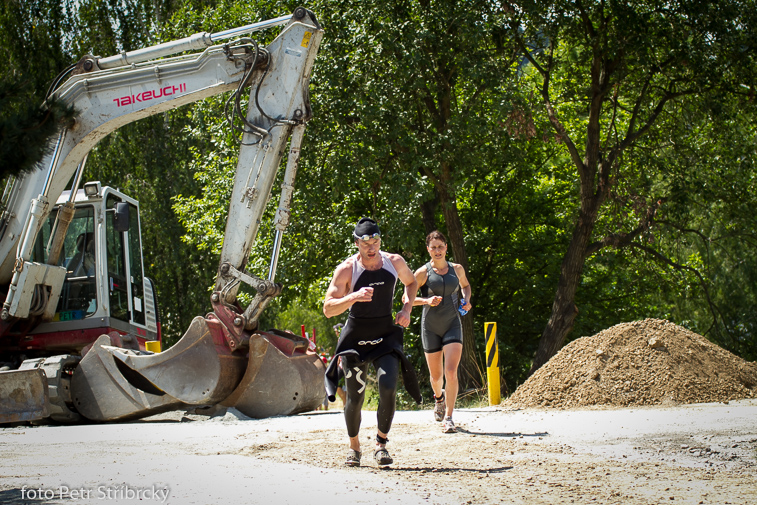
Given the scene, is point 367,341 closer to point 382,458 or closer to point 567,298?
point 382,458

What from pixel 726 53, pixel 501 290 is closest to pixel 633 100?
pixel 726 53

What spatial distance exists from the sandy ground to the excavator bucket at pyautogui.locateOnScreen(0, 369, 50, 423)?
431mm

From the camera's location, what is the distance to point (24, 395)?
9.95 meters

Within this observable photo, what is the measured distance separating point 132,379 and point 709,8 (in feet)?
43.0

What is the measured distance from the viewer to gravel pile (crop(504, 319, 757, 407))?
10008 millimetres

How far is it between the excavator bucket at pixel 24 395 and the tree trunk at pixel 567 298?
10475mm

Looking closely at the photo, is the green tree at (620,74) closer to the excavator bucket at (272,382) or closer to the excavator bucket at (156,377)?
the excavator bucket at (272,382)

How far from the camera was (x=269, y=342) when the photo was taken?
10.5 meters

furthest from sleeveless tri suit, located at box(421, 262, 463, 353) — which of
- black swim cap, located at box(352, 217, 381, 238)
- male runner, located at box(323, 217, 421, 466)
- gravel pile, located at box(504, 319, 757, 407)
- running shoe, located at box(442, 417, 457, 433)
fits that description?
gravel pile, located at box(504, 319, 757, 407)

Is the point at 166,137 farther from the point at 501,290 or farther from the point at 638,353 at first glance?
the point at 638,353

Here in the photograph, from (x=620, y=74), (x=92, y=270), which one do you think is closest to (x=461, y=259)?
(x=620, y=74)

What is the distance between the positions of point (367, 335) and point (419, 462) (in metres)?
1.05

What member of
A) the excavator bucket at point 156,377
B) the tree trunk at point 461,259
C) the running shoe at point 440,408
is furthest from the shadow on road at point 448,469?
the tree trunk at point 461,259

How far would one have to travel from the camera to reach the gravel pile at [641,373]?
10.0 meters
